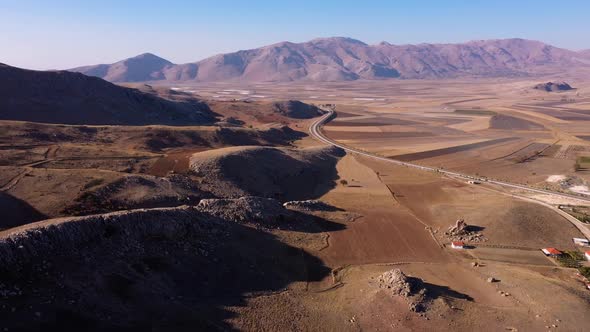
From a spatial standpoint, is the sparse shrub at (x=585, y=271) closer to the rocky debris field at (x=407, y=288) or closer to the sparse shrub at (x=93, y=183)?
the rocky debris field at (x=407, y=288)

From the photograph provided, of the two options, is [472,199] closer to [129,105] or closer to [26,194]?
[26,194]

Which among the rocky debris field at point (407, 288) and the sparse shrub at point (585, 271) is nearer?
the rocky debris field at point (407, 288)

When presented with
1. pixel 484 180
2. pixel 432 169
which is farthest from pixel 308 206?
pixel 484 180

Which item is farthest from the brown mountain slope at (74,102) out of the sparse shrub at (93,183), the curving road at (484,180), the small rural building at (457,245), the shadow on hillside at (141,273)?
the small rural building at (457,245)

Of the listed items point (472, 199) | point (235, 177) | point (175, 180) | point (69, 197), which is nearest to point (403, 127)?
point (472, 199)

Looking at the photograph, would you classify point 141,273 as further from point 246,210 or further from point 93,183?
point 93,183

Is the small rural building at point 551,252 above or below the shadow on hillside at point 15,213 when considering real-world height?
below

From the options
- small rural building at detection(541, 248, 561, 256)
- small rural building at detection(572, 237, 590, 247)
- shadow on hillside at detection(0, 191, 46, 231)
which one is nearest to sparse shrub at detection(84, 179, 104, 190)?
shadow on hillside at detection(0, 191, 46, 231)
